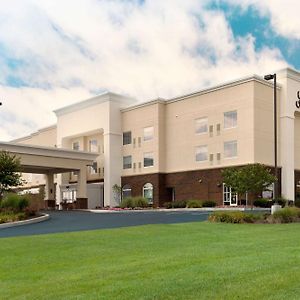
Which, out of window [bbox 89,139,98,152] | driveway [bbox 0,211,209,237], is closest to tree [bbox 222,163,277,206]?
driveway [bbox 0,211,209,237]

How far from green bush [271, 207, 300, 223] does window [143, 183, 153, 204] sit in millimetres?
29249

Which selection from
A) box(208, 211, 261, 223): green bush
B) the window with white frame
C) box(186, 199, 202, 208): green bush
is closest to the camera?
box(208, 211, 261, 223): green bush

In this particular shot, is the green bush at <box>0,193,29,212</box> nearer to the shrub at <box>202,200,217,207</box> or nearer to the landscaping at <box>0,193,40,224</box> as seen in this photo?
the landscaping at <box>0,193,40,224</box>

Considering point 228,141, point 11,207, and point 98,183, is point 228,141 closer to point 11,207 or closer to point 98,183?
point 98,183

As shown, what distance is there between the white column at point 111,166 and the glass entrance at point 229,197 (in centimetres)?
1304

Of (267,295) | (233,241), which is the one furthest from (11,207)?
(267,295)

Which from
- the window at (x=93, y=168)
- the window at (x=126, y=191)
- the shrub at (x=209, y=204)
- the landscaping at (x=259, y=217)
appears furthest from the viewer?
the window at (x=93, y=168)

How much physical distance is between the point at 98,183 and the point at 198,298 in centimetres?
4830

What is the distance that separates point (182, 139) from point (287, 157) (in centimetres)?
1009

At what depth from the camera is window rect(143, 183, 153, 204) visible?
5075 cm

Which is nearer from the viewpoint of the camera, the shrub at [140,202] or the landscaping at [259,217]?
the landscaping at [259,217]

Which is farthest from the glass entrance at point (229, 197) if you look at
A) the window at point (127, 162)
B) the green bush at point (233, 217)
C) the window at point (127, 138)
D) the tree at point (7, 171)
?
the green bush at point (233, 217)

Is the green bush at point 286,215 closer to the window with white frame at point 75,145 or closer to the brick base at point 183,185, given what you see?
the brick base at point 183,185

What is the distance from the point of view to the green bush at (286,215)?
21453 mm
